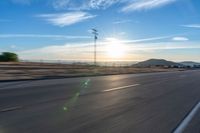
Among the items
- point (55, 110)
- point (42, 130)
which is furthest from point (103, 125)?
point (55, 110)

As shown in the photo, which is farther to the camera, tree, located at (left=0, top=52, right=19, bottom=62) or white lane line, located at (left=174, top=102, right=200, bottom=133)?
tree, located at (left=0, top=52, right=19, bottom=62)

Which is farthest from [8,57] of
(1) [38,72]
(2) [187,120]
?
(2) [187,120]

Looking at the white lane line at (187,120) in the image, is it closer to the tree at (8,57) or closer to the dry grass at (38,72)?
the dry grass at (38,72)

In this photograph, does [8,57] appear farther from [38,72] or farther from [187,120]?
[187,120]

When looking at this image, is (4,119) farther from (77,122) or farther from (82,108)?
(82,108)

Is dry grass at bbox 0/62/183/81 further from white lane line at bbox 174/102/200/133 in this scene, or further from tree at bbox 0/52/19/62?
white lane line at bbox 174/102/200/133

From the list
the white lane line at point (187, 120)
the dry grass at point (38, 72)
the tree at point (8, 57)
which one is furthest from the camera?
the tree at point (8, 57)

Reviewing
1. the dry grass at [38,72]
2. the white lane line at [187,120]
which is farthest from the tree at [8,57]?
the white lane line at [187,120]

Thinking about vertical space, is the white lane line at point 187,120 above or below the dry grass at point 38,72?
above

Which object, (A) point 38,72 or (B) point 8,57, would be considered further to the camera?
(B) point 8,57

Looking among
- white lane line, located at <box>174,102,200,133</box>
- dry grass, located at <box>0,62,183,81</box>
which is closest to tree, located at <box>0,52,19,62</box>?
dry grass, located at <box>0,62,183,81</box>

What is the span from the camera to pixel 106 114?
10.8 meters

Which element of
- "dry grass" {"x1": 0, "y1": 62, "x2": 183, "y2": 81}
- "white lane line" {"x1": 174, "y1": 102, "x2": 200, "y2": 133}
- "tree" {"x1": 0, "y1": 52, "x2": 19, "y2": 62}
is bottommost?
"dry grass" {"x1": 0, "y1": 62, "x2": 183, "y2": 81}

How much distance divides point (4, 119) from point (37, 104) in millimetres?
3510
